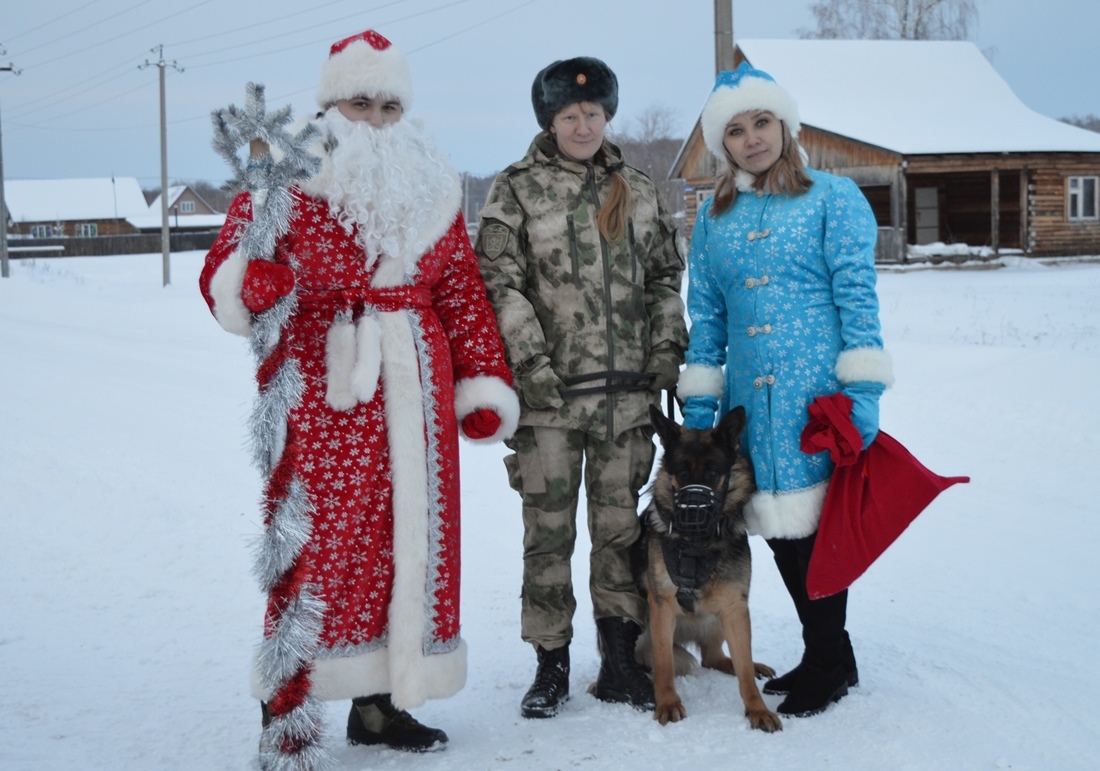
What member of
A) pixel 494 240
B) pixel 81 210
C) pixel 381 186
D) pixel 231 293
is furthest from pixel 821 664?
pixel 81 210

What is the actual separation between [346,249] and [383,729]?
1.70m

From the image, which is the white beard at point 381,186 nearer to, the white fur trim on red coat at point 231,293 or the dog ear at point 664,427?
the white fur trim on red coat at point 231,293

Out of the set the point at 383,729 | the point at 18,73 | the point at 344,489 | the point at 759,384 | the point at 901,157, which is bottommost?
the point at 383,729

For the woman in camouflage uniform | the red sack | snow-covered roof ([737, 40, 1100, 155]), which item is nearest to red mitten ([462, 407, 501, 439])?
the woman in camouflage uniform

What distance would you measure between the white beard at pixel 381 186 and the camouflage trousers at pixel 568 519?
931mm

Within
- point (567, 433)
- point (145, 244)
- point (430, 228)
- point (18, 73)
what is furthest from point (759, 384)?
point (145, 244)

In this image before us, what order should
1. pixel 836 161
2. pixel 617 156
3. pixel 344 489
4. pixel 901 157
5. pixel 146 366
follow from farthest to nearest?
pixel 836 161, pixel 901 157, pixel 146 366, pixel 617 156, pixel 344 489

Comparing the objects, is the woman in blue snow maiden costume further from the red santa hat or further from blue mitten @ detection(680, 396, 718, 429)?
the red santa hat

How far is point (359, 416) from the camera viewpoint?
310cm

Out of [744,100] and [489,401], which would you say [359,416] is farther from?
[744,100]

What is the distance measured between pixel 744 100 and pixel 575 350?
1.16 metres

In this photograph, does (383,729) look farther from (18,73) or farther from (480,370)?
(18,73)

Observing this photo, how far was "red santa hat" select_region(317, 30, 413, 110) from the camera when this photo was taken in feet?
10.3

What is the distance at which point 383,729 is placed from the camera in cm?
333
